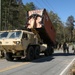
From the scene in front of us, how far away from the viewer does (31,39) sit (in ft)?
85.0

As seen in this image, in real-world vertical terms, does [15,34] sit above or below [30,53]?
above

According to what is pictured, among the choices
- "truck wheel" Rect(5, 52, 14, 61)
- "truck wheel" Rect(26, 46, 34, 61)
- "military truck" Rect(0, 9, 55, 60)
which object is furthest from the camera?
"truck wheel" Rect(5, 52, 14, 61)

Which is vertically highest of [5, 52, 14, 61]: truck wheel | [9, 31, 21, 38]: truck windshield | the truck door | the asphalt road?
[9, 31, 21, 38]: truck windshield

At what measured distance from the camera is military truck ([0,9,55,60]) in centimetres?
2377

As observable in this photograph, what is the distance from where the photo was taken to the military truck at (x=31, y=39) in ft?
78.0

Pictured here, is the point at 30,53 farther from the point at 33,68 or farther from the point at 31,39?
the point at 33,68

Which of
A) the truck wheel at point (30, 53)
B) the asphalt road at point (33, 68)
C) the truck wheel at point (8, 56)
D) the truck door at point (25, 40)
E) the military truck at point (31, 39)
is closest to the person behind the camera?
the asphalt road at point (33, 68)

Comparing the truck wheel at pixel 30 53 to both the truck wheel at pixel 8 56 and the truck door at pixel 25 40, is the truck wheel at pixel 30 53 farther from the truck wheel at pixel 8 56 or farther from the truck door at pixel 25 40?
the truck wheel at pixel 8 56

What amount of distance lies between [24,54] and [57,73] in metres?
8.25

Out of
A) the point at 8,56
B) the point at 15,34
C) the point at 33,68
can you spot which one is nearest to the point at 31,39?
the point at 15,34

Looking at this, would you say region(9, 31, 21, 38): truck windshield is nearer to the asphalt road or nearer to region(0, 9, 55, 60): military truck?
region(0, 9, 55, 60): military truck

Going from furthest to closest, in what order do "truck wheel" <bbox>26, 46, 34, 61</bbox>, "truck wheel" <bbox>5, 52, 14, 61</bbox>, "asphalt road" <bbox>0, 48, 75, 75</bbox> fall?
"truck wheel" <bbox>5, 52, 14, 61</bbox>
"truck wheel" <bbox>26, 46, 34, 61</bbox>
"asphalt road" <bbox>0, 48, 75, 75</bbox>

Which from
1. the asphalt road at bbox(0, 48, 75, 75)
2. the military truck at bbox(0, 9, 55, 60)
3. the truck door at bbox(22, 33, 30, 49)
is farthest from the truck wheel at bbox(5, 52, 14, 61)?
the asphalt road at bbox(0, 48, 75, 75)

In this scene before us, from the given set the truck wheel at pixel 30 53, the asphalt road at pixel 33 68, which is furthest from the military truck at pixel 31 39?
the asphalt road at pixel 33 68
